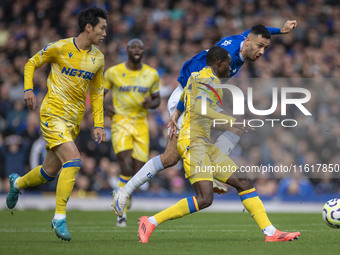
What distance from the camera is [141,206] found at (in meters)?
15.3

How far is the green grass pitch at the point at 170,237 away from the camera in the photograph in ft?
23.4

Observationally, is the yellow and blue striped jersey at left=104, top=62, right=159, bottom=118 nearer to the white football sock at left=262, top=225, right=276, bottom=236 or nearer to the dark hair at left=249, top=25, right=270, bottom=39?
the dark hair at left=249, top=25, right=270, bottom=39

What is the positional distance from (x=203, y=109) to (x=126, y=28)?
1318 centimetres

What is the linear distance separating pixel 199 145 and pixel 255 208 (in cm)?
96

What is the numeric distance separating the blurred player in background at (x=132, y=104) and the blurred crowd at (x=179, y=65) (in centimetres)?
345

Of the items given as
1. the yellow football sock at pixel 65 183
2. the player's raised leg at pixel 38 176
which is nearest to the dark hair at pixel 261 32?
the yellow football sock at pixel 65 183

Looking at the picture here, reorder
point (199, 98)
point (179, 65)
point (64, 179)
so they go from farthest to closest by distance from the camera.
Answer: point (179, 65), point (64, 179), point (199, 98)

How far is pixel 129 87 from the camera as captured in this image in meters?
12.1

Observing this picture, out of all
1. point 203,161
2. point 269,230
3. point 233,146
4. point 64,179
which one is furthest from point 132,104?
point 269,230

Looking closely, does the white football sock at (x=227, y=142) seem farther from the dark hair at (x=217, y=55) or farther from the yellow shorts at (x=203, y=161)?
the dark hair at (x=217, y=55)

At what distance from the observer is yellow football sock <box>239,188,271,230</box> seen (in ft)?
26.1

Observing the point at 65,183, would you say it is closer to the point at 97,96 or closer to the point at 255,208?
the point at 97,96

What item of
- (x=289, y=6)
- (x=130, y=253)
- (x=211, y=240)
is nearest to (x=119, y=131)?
(x=211, y=240)

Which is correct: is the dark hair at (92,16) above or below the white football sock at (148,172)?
above
